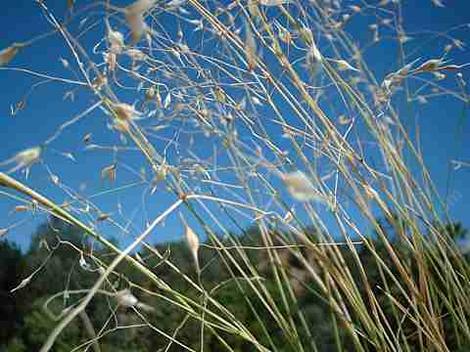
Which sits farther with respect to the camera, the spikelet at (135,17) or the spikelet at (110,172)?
the spikelet at (110,172)

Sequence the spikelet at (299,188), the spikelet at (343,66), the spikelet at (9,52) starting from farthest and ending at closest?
the spikelet at (343,66) → the spikelet at (9,52) → the spikelet at (299,188)

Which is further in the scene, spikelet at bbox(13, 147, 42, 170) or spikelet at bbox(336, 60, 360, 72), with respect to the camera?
spikelet at bbox(336, 60, 360, 72)

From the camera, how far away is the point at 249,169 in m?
0.77

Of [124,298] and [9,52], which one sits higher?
[9,52]

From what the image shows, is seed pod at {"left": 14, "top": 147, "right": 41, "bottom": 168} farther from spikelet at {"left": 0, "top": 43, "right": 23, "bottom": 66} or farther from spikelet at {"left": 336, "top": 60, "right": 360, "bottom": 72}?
spikelet at {"left": 336, "top": 60, "right": 360, "bottom": 72}

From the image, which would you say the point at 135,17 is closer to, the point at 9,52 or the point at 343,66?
the point at 9,52

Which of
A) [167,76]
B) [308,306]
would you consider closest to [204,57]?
[167,76]

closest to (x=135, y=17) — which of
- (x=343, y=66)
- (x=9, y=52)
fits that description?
(x=9, y=52)

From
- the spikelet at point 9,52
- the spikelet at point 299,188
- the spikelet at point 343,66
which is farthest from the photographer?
the spikelet at point 343,66

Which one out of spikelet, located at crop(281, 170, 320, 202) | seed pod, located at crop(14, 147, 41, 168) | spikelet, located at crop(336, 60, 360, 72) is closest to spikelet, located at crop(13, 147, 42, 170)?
seed pod, located at crop(14, 147, 41, 168)

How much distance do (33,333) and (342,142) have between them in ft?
38.7

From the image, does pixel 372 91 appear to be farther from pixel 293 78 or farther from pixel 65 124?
pixel 65 124

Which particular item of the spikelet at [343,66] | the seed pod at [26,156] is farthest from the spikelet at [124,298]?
the spikelet at [343,66]

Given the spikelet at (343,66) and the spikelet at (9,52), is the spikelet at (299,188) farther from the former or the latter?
the spikelet at (343,66)
